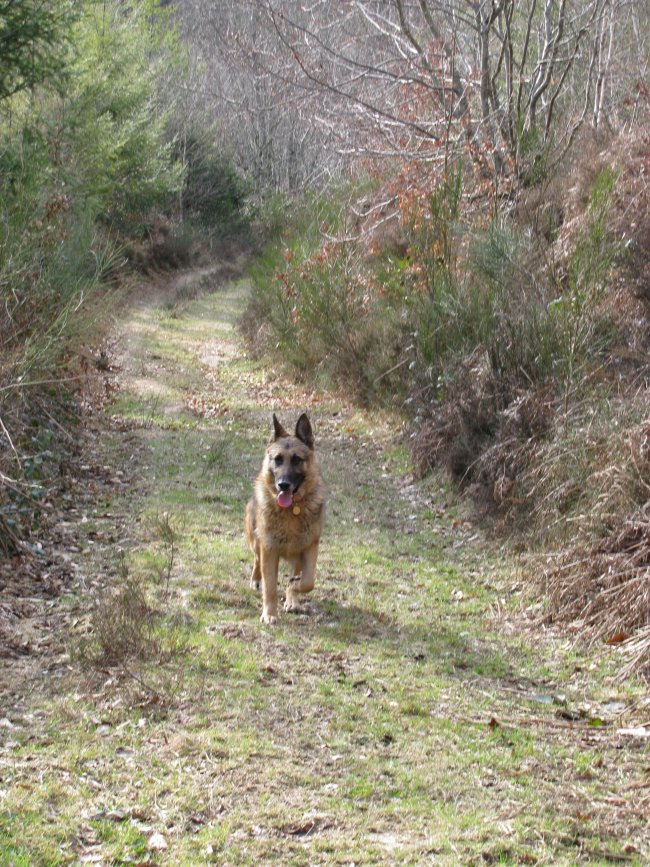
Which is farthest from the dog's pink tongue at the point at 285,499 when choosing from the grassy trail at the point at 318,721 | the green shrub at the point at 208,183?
the green shrub at the point at 208,183

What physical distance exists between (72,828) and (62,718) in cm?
131

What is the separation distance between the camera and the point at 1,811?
16.5ft

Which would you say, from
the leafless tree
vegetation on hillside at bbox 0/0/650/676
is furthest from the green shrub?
the leafless tree

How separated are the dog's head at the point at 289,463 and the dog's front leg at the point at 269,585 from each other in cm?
42

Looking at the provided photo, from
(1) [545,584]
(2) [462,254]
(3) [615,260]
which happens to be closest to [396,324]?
(2) [462,254]

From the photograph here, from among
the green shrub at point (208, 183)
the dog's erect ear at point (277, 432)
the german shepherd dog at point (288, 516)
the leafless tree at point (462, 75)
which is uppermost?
A: the leafless tree at point (462, 75)

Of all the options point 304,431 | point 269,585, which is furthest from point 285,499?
point 304,431

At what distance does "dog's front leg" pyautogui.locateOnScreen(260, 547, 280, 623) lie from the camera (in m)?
8.26

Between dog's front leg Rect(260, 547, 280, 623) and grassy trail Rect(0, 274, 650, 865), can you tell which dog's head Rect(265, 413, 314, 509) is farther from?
grassy trail Rect(0, 274, 650, 865)

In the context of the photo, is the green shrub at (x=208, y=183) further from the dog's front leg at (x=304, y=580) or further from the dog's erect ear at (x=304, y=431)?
the dog's front leg at (x=304, y=580)

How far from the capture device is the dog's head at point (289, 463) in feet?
27.7

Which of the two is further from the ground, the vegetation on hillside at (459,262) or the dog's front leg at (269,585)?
the vegetation on hillside at (459,262)

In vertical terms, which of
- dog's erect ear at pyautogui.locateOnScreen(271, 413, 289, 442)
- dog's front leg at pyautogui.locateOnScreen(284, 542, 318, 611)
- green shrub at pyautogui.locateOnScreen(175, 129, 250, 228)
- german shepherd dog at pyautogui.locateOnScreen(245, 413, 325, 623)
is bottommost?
dog's front leg at pyautogui.locateOnScreen(284, 542, 318, 611)

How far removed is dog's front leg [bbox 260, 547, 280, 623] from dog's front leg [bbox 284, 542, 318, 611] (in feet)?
0.90
